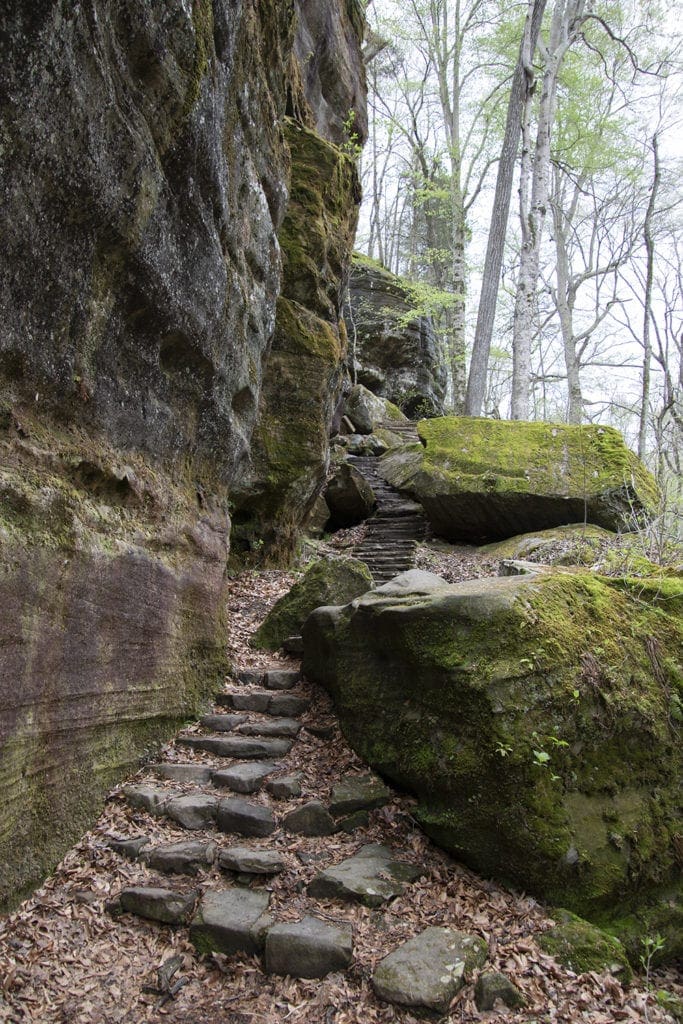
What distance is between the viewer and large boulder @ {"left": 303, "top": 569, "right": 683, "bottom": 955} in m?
3.86

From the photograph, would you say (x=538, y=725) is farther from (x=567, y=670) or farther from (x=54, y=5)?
(x=54, y=5)

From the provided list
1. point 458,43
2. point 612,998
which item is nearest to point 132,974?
point 612,998

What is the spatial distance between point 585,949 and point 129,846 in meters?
2.93

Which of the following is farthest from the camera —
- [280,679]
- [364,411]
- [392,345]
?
[392,345]

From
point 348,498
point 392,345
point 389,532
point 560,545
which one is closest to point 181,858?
point 560,545

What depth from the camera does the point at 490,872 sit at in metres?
3.97

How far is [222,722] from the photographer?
19.2ft

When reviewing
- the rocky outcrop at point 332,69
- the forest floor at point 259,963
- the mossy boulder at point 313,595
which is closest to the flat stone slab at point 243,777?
the forest floor at point 259,963

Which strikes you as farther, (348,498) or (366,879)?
(348,498)

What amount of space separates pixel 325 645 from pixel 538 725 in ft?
7.90

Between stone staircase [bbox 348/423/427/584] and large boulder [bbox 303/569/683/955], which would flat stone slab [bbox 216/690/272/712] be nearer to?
large boulder [bbox 303/569/683/955]

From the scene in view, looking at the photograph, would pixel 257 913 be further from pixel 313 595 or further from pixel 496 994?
pixel 313 595

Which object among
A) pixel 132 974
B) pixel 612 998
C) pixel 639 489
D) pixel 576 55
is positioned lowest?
pixel 132 974

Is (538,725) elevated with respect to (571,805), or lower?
elevated
